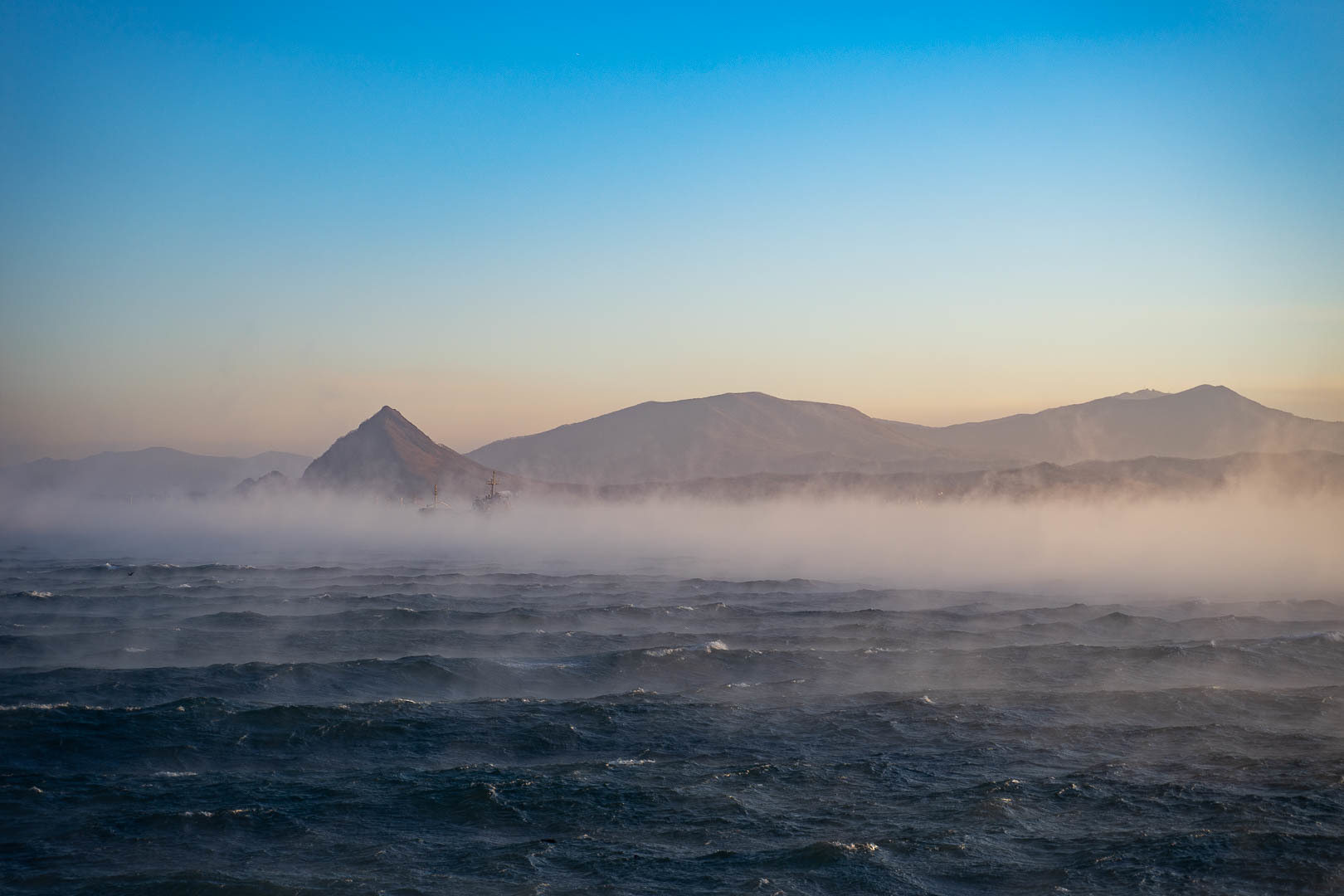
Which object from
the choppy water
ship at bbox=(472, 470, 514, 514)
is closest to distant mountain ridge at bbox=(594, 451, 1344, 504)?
ship at bbox=(472, 470, 514, 514)

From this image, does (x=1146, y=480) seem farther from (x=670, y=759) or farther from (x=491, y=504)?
(x=670, y=759)

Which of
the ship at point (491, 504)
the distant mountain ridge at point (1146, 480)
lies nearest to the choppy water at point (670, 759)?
the distant mountain ridge at point (1146, 480)

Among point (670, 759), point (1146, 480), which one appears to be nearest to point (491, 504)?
point (1146, 480)

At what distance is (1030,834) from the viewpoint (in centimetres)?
1627

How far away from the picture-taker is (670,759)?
A: 21.1 m

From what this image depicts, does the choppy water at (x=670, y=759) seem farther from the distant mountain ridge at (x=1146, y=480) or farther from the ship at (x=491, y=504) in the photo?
the ship at (x=491, y=504)

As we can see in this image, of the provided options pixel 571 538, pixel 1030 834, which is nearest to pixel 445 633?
pixel 1030 834

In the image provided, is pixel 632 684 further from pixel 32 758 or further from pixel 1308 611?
pixel 1308 611

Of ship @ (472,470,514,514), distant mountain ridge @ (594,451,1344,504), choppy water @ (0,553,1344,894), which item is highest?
distant mountain ridge @ (594,451,1344,504)

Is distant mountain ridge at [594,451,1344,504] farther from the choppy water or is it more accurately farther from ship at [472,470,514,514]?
the choppy water

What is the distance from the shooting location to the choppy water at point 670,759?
15.1 metres

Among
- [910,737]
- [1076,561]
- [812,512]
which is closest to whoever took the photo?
[910,737]

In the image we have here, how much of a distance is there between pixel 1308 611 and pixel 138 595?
64.4 m

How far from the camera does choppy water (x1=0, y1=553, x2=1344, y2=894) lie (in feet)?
49.5
